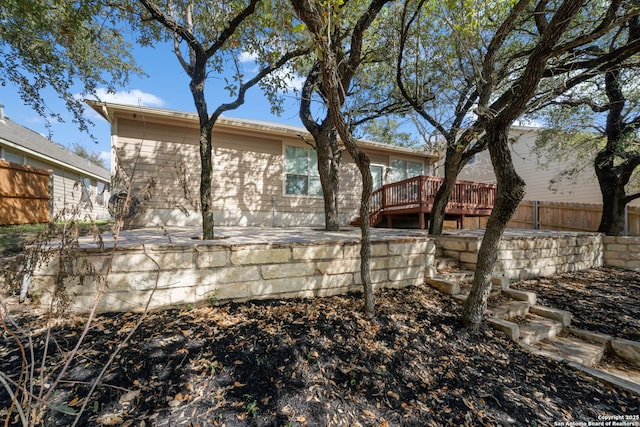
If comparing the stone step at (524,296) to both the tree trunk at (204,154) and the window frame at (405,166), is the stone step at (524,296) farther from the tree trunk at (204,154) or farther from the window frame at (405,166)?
the window frame at (405,166)

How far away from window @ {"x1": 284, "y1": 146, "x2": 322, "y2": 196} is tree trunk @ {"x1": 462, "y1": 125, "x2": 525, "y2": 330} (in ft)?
19.8

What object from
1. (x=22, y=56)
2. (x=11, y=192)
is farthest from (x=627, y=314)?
(x=11, y=192)

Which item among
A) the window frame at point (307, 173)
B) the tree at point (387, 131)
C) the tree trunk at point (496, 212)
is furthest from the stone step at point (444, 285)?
the window frame at point (307, 173)

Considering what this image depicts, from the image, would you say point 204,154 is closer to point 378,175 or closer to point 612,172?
point 378,175

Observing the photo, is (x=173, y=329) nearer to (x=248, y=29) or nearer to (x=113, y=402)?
(x=113, y=402)

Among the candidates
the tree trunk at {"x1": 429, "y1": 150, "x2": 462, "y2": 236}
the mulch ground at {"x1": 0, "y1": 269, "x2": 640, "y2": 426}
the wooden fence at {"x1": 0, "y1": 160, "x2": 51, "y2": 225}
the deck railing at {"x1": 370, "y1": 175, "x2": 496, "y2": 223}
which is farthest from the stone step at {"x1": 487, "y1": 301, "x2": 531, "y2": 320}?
the wooden fence at {"x1": 0, "y1": 160, "x2": 51, "y2": 225}

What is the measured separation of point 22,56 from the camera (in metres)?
5.07

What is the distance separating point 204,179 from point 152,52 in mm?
4070

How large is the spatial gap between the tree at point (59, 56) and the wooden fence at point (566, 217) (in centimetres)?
1285

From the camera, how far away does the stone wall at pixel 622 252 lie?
243 inches

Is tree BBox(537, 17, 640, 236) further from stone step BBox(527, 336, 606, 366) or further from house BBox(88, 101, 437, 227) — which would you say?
stone step BBox(527, 336, 606, 366)

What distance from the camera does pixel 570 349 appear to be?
114 inches

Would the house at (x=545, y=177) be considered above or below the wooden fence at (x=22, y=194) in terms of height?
above

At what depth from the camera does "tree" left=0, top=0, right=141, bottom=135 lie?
4.55 meters
